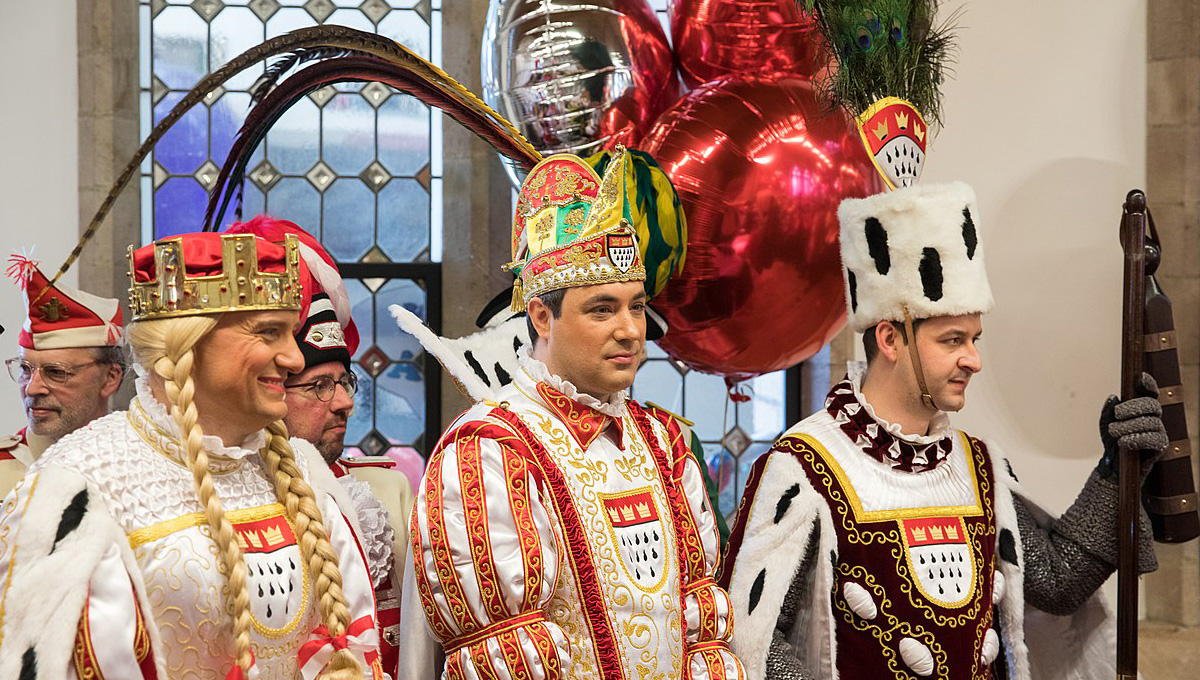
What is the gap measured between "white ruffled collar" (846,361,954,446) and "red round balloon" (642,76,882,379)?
22.6 inches

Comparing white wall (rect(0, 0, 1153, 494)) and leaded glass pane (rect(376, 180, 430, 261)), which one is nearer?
white wall (rect(0, 0, 1153, 494))

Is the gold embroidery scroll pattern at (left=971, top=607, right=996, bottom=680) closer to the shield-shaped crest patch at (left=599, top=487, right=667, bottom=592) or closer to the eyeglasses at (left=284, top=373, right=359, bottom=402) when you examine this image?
the shield-shaped crest patch at (left=599, top=487, right=667, bottom=592)

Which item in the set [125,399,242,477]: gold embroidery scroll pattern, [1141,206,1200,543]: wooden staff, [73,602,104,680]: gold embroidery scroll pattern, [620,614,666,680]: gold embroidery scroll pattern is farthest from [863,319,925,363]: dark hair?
[73,602,104,680]: gold embroidery scroll pattern

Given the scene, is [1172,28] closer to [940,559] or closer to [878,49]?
[878,49]

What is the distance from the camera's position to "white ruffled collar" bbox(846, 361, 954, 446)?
3.04 meters

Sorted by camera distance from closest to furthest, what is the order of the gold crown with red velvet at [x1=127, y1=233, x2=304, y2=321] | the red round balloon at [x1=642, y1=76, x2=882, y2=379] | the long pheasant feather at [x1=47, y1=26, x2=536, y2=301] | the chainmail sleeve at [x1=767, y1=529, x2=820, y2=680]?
the gold crown with red velvet at [x1=127, y1=233, x2=304, y2=321], the chainmail sleeve at [x1=767, y1=529, x2=820, y2=680], the long pheasant feather at [x1=47, y1=26, x2=536, y2=301], the red round balloon at [x1=642, y1=76, x2=882, y2=379]

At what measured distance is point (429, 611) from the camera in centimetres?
254

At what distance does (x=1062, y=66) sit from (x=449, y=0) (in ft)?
8.01

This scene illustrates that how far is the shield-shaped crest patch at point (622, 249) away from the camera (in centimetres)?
274

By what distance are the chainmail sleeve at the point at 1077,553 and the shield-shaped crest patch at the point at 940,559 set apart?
254 millimetres

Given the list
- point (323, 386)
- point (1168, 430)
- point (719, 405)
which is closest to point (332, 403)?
point (323, 386)

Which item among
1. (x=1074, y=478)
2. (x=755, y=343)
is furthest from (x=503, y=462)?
(x=1074, y=478)

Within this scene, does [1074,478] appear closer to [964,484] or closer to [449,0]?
[964,484]

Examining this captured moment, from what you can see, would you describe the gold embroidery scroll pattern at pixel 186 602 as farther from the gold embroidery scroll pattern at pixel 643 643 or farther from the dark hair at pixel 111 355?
the dark hair at pixel 111 355
